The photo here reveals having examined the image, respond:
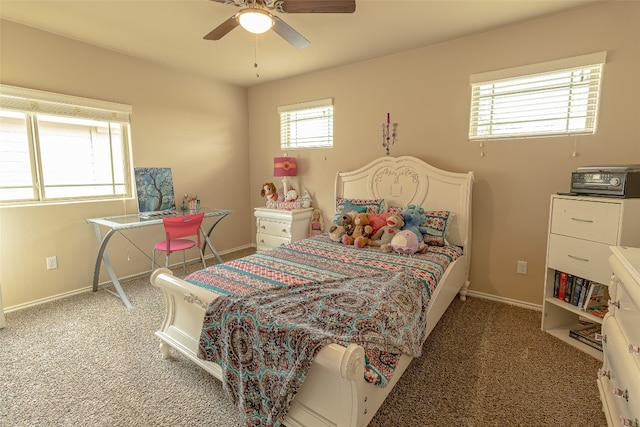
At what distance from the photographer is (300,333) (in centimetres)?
128

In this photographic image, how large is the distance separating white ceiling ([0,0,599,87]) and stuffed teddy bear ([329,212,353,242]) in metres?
1.69

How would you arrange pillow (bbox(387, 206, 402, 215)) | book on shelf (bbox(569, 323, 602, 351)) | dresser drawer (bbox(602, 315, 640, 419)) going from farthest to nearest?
pillow (bbox(387, 206, 402, 215))
book on shelf (bbox(569, 323, 602, 351))
dresser drawer (bbox(602, 315, 640, 419))

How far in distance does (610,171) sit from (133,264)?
4.42 meters

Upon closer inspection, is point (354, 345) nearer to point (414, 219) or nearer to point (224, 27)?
point (414, 219)

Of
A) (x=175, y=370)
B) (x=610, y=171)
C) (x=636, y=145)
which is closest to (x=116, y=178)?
(x=175, y=370)

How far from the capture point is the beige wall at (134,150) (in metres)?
2.71

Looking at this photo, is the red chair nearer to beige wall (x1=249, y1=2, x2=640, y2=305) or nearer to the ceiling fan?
beige wall (x1=249, y1=2, x2=640, y2=305)

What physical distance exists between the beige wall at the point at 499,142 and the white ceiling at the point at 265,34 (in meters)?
0.16

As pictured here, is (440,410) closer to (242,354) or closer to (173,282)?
(242,354)

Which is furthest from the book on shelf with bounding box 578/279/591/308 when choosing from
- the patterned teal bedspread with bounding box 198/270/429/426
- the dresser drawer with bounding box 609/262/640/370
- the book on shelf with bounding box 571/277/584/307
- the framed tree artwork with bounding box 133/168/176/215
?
the framed tree artwork with bounding box 133/168/176/215

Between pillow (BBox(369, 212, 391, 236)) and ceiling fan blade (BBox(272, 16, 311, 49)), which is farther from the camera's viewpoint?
pillow (BBox(369, 212, 391, 236))

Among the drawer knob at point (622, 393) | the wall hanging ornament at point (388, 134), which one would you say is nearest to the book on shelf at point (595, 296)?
the drawer knob at point (622, 393)

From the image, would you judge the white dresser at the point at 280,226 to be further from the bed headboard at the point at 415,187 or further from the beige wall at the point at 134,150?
the beige wall at the point at 134,150

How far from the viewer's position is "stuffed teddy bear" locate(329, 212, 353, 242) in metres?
2.94
